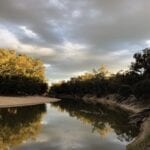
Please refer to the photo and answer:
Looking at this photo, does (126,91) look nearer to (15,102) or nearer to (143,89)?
(143,89)

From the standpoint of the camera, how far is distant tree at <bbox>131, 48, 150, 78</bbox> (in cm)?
8016

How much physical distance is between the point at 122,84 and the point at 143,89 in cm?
2086

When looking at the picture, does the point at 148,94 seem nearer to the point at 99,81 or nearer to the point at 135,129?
the point at 135,129

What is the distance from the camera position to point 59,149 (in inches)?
1021

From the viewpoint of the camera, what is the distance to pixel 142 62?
82.2 m

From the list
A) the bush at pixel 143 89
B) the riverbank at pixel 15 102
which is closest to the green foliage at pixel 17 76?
the riverbank at pixel 15 102

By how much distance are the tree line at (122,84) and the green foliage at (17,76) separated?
1772 centimetres

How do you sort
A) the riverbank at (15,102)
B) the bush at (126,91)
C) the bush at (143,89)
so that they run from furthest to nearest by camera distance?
the bush at (126,91)
the riverbank at (15,102)
the bush at (143,89)

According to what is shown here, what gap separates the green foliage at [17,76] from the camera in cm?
11050

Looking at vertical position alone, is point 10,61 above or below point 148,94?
above

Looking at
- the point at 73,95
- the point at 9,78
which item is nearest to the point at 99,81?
the point at 73,95

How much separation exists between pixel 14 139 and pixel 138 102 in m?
44.5

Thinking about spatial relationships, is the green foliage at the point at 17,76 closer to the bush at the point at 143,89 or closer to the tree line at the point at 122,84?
the tree line at the point at 122,84

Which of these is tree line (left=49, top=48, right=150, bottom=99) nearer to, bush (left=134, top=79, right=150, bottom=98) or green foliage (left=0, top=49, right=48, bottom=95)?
bush (left=134, top=79, right=150, bottom=98)
